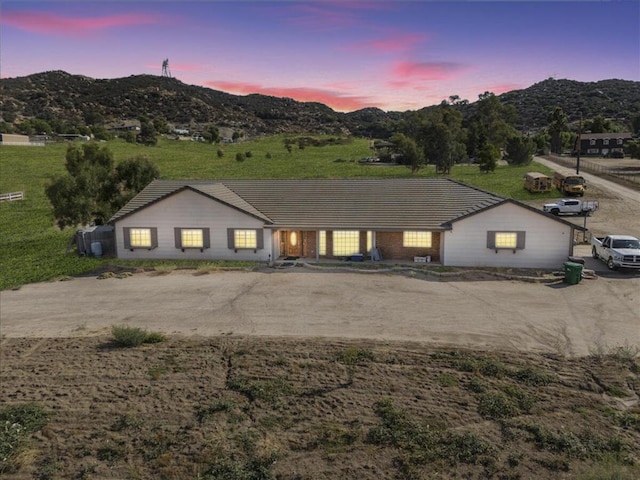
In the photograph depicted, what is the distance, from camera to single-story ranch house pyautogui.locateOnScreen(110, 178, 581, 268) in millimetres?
23547

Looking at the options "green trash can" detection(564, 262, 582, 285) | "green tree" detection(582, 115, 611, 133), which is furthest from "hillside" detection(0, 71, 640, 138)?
"green trash can" detection(564, 262, 582, 285)

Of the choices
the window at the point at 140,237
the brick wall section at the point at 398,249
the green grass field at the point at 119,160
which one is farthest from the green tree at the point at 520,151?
the window at the point at 140,237

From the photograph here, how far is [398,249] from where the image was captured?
83.8ft

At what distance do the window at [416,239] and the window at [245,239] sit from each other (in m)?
8.00

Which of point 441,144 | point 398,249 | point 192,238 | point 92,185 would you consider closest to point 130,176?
point 92,185

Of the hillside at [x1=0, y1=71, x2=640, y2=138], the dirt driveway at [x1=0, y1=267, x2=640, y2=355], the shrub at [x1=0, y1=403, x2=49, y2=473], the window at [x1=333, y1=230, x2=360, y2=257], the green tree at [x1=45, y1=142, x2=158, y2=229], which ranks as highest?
the hillside at [x1=0, y1=71, x2=640, y2=138]

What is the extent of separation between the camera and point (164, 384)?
12.3 metres

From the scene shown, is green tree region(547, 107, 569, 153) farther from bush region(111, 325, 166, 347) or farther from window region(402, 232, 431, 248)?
bush region(111, 325, 166, 347)

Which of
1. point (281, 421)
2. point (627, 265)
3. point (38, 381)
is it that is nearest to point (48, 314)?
point (38, 381)

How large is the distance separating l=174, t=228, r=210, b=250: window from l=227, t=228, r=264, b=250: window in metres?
1.38

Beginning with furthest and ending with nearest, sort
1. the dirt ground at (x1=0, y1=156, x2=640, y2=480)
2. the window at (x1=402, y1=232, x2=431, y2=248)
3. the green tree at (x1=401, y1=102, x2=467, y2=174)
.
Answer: the green tree at (x1=401, y1=102, x2=467, y2=174), the window at (x1=402, y1=232, x2=431, y2=248), the dirt ground at (x1=0, y1=156, x2=640, y2=480)

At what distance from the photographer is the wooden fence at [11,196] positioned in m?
45.8

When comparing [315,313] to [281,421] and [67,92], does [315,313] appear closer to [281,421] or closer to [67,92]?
[281,421]

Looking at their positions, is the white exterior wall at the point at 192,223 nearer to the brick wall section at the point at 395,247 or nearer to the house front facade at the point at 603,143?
the brick wall section at the point at 395,247
